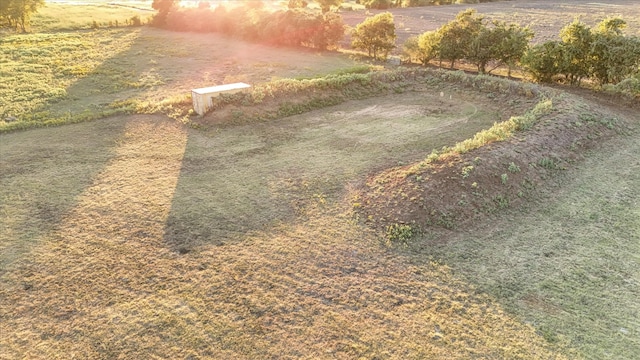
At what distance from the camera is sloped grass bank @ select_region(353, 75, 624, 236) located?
12.1m

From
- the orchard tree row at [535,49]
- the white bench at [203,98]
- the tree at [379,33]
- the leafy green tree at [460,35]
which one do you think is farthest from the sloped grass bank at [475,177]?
the tree at [379,33]

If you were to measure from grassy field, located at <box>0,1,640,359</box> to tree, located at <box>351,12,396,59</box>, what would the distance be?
596 inches

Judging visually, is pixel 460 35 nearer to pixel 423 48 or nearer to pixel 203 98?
pixel 423 48

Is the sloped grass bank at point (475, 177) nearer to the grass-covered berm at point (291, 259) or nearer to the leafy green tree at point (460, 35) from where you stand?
the grass-covered berm at point (291, 259)

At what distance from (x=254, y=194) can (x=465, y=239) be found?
251 inches

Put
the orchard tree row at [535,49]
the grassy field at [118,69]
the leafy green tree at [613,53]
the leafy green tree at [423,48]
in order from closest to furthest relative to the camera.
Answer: the leafy green tree at [613,53] < the orchard tree row at [535,49] < the grassy field at [118,69] < the leafy green tree at [423,48]

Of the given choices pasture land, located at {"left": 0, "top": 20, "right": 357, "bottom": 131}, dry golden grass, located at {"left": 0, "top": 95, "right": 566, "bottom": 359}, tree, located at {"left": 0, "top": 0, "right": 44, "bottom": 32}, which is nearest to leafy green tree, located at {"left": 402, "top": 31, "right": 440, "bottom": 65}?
pasture land, located at {"left": 0, "top": 20, "right": 357, "bottom": 131}

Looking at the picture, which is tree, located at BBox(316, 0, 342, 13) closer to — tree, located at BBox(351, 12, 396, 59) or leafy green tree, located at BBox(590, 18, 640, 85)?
tree, located at BBox(351, 12, 396, 59)

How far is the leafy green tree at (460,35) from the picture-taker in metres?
27.1

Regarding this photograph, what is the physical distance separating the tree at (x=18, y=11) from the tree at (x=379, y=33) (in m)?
35.3

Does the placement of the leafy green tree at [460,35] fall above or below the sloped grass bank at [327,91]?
above

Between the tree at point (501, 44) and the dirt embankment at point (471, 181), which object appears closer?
the dirt embankment at point (471, 181)

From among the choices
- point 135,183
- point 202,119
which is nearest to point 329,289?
point 135,183

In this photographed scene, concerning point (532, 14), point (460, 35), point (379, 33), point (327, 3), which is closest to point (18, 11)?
point (327, 3)
